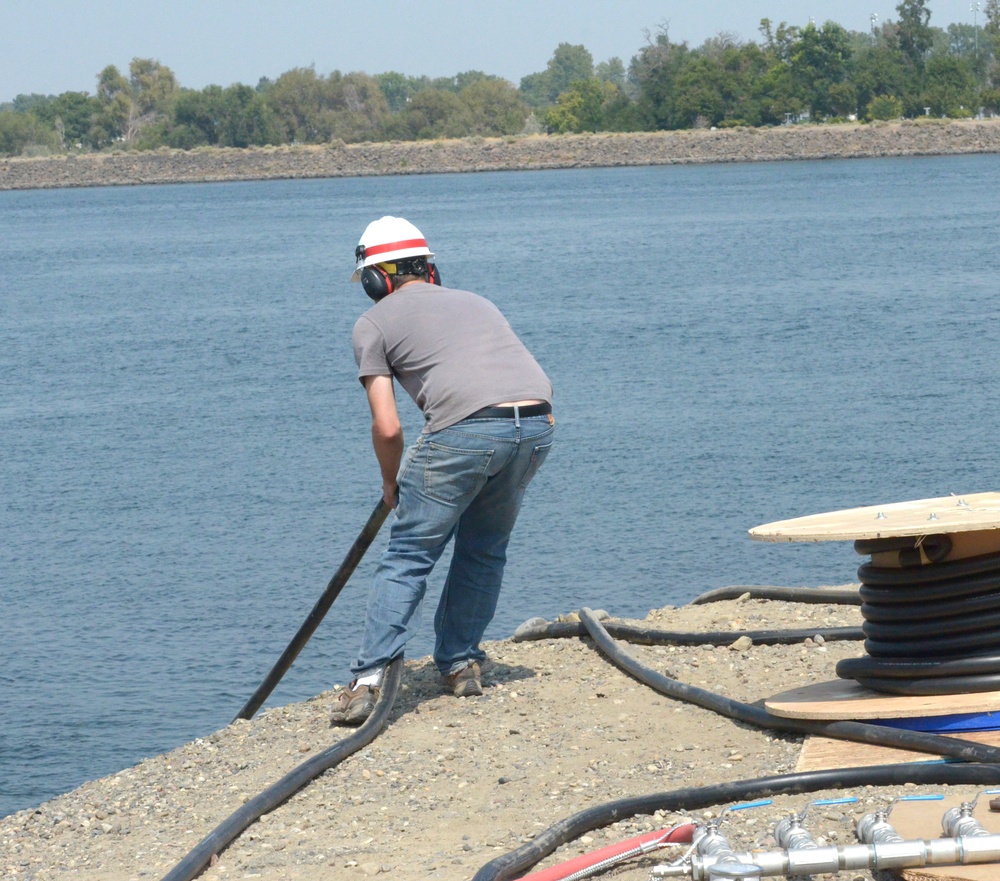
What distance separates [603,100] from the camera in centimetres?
13538

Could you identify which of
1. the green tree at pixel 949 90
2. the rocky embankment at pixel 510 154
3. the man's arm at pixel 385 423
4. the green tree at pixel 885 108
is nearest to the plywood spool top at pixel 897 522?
the man's arm at pixel 385 423

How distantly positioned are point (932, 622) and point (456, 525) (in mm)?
1858

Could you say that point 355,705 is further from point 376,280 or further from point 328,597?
point 376,280

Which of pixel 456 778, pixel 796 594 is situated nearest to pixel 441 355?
pixel 456 778

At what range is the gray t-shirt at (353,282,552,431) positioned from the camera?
5.54 metres

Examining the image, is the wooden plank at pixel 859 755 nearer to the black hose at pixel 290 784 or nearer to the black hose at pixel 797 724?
the black hose at pixel 797 724

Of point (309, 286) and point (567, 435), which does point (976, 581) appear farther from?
point (309, 286)

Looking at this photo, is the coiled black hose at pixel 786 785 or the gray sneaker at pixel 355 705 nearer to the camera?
the coiled black hose at pixel 786 785

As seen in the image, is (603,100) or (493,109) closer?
(603,100)

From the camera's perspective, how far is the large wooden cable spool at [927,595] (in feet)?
16.4

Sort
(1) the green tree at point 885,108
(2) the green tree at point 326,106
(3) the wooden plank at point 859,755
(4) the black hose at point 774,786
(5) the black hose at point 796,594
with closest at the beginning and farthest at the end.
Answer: (4) the black hose at point 774,786 → (3) the wooden plank at point 859,755 → (5) the black hose at point 796,594 → (1) the green tree at point 885,108 → (2) the green tree at point 326,106

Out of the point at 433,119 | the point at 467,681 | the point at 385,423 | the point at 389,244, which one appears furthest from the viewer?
the point at 433,119

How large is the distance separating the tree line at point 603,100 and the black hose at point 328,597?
114140 millimetres

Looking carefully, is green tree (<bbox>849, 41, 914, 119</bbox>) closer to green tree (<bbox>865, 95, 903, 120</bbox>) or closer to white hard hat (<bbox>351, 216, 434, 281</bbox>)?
green tree (<bbox>865, 95, 903, 120</bbox>)
